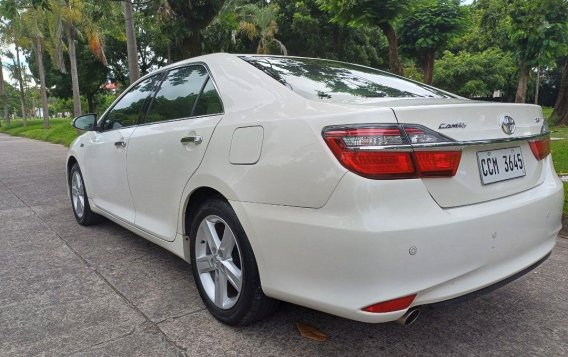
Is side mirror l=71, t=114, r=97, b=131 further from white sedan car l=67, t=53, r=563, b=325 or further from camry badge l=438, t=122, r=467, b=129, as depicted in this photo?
camry badge l=438, t=122, r=467, b=129

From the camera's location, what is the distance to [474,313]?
2668mm

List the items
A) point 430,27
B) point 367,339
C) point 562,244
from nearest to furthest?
1. point 367,339
2. point 562,244
3. point 430,27

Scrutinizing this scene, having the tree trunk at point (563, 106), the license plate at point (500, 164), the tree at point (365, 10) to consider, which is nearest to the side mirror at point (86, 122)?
the license plate at point (500, 164)

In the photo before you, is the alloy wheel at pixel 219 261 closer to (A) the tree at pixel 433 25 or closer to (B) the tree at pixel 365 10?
(B) the tree at pixel 365 10

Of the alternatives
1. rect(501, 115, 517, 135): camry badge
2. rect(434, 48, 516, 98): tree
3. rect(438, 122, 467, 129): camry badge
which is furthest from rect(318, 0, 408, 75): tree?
rect(434, 48, 516, 98): tree

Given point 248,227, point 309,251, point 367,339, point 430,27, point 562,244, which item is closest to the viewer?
point 309,251

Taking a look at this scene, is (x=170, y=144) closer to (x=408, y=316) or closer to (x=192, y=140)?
(x=192, y=140)

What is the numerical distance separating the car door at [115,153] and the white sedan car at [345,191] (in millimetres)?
744

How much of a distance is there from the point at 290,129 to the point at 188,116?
3.55 feet

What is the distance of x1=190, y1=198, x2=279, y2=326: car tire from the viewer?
2.32m

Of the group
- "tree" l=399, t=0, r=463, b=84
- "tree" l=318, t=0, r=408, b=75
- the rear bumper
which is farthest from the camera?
"tree" l=399, t=0, r=463, b=84

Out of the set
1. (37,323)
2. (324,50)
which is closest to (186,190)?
(37,323)

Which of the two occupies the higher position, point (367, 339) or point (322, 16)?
point (322, 16)

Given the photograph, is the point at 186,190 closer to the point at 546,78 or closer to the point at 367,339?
the point at 367,339
